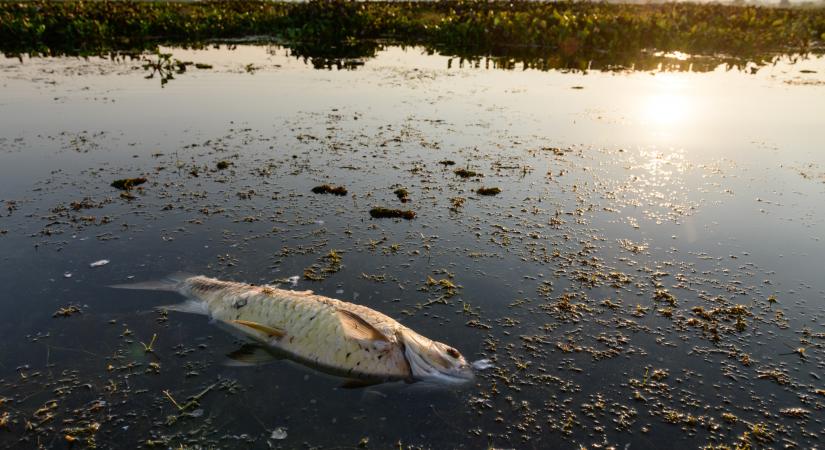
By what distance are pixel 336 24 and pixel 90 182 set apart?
92.8 feet

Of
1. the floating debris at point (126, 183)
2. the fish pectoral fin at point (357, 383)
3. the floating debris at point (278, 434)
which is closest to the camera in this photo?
the floating debris at point (278, 434)

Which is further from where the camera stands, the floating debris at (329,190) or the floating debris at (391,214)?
the floating debris at (329,190)

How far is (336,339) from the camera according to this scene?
16.9ft

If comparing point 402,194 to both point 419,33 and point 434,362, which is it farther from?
point 419,33

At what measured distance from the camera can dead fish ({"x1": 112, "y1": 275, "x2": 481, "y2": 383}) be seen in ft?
16.4

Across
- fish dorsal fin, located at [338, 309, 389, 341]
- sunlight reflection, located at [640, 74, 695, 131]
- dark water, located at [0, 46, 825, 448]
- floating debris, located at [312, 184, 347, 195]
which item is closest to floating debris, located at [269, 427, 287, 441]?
dark water, located at [0, 46, 825, 448]

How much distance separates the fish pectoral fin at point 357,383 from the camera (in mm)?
4926

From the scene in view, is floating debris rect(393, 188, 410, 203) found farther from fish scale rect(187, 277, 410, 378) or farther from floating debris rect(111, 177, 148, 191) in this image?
floating debris rect(111, 177, 148, 191)

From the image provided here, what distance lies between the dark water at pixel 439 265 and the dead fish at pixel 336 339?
20 centimetres

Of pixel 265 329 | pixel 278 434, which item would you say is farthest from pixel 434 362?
pixel 265 329

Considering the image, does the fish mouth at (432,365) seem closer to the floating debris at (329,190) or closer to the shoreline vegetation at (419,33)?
the floating debris at (329,190)

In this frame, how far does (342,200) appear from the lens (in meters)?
9.11

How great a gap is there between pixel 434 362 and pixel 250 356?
201cm

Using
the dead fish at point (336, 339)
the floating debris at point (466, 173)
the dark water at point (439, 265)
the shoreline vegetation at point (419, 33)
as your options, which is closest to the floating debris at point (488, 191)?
the dark water at point (439, 265)
